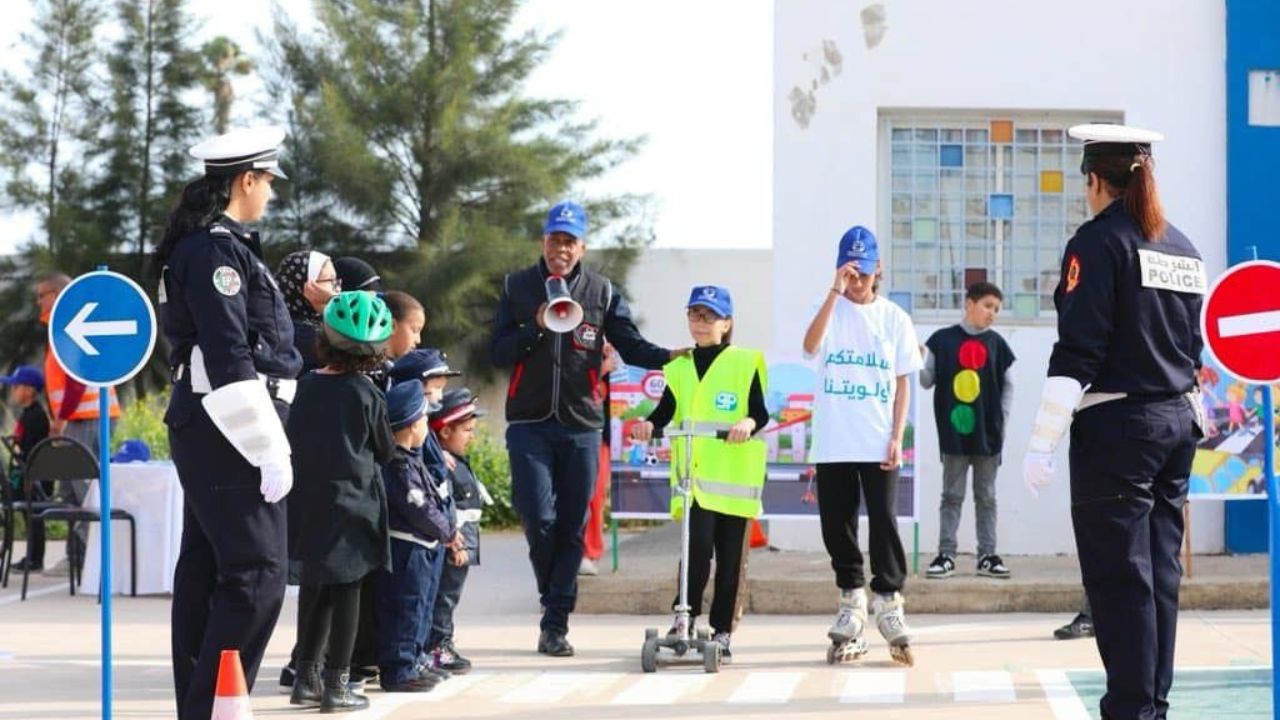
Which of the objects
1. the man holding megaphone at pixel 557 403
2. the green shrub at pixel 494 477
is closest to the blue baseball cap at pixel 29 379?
the green shrub at pixel 494 477

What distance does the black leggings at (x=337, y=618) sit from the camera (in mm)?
8430

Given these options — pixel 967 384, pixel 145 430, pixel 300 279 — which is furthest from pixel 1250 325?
pixel 145 430

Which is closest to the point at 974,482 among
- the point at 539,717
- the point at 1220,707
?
the point at 1220,707

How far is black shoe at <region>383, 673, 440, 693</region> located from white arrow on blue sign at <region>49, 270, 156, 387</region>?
182cm

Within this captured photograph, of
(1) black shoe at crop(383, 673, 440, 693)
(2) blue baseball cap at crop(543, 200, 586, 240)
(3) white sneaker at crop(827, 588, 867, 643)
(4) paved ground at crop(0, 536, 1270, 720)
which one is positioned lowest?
(4) paved ground at crop(0, 536, 1270, 720)

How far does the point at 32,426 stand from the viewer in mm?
15711

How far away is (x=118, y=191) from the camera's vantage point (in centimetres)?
4488

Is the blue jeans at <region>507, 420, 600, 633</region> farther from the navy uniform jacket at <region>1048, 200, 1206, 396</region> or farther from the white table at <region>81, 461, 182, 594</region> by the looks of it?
the white table at <region>81, 461, 182, 594</region>

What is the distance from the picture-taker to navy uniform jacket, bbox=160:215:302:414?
657 cm

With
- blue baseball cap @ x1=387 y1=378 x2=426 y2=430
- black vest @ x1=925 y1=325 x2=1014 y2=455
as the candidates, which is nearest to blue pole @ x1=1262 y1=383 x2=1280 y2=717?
blue baseball cap @ x1=387 y1=378 x2=426 y2=430

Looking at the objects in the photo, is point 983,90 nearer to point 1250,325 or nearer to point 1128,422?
point 1250,325

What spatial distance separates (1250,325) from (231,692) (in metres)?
3.89

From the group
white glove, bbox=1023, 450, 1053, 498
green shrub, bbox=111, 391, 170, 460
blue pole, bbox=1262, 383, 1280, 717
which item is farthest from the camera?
green shrub, bbox=111, 391, 170, 460

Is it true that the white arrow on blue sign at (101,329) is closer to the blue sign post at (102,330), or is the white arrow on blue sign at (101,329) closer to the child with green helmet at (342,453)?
the blue sign post at (102,330)
